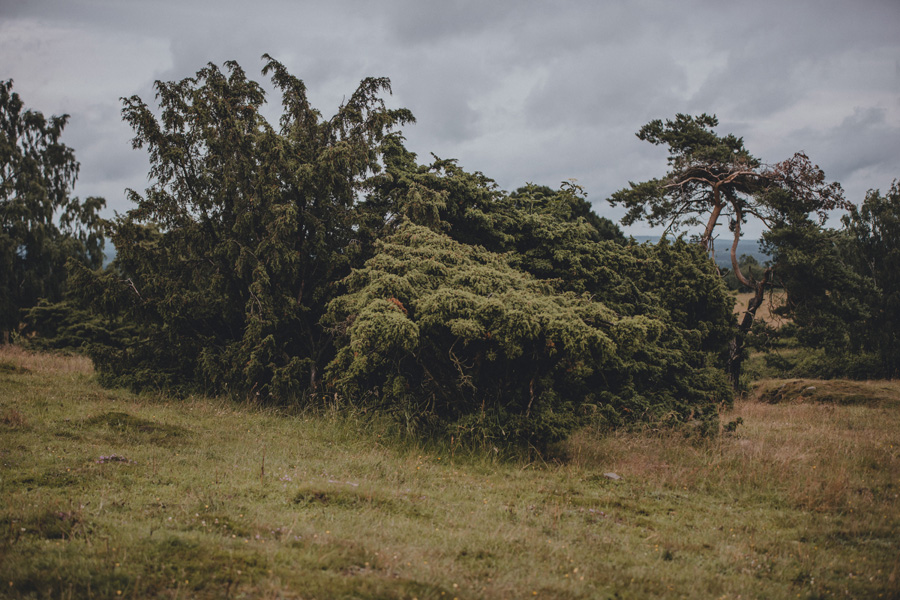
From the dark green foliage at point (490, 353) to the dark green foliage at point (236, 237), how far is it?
2.12m

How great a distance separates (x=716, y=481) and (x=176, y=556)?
284 inches

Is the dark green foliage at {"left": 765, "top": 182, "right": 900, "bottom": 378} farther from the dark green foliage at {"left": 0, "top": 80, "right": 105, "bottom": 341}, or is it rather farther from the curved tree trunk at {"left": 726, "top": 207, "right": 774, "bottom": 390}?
the dark green foliage at {"left": 0, "top": 80, "right": 105, "bottom": 341}

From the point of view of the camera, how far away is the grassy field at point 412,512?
423 centimetres

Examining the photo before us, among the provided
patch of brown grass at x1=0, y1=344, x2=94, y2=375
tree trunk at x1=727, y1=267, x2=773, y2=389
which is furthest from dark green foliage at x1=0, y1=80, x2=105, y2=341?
tree trunk at x1=727, y1=267, x2=773, y2=389

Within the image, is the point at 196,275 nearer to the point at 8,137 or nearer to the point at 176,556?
the point at 176,556

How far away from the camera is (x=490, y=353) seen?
877 centimetres

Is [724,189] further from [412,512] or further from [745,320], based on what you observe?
[412,512]

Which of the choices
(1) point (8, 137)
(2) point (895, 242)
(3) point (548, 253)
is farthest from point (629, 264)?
(1) point (8, 137)

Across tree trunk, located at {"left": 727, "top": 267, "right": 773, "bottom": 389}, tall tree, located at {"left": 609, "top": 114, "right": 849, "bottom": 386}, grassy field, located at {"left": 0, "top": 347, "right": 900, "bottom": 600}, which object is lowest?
grassy field, located at {"left": 0, "top": 347, "right": 900, "bottom": 600}

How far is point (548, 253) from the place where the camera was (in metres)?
14.1

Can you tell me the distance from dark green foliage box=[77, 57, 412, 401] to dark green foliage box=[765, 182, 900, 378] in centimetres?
1490

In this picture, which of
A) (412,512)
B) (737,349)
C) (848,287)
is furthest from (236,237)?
(848,287)

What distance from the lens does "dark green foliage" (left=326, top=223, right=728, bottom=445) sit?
8484 mm

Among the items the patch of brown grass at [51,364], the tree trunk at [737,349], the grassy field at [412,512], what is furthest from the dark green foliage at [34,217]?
the tree trunk at [737,349]
